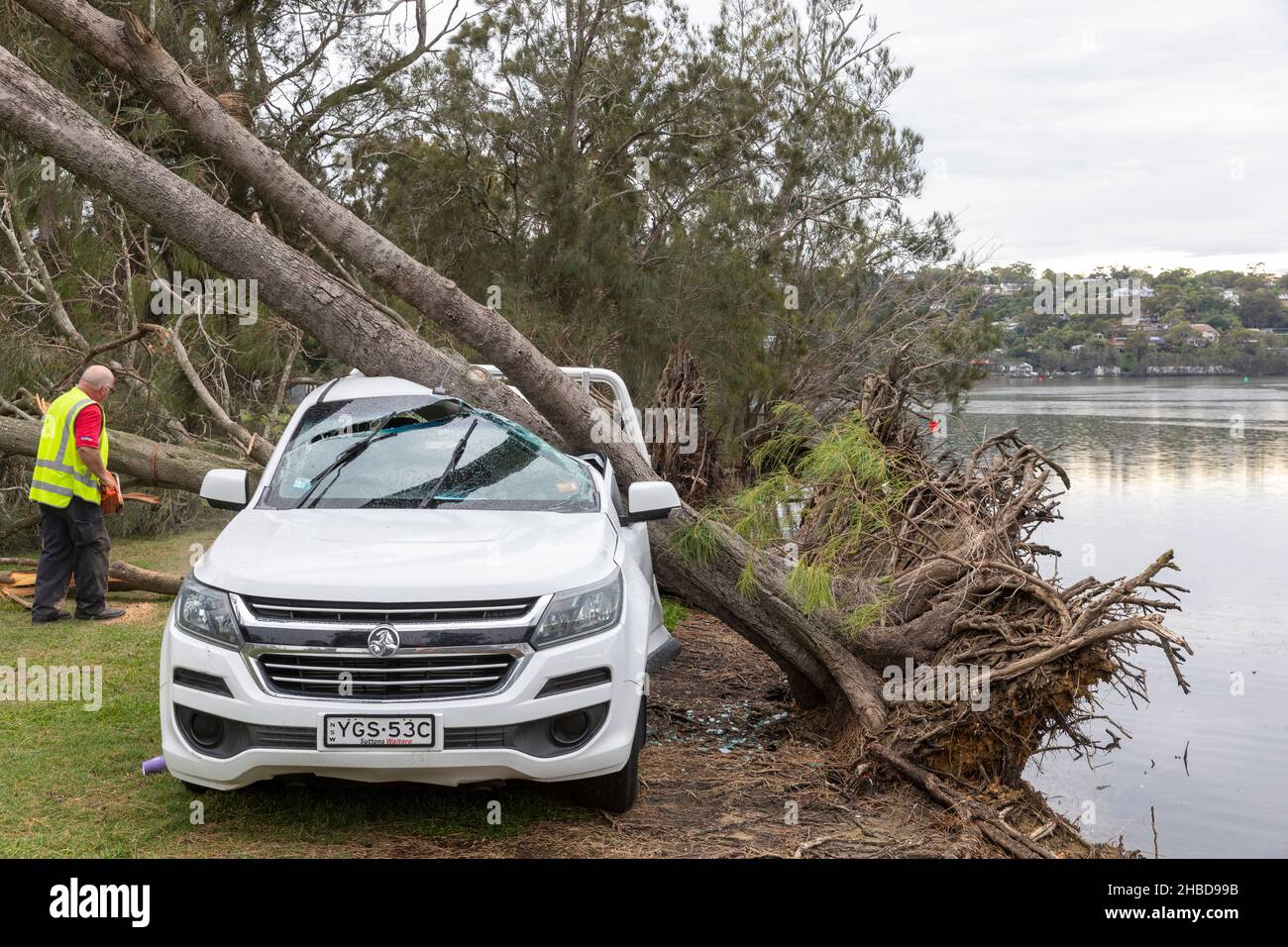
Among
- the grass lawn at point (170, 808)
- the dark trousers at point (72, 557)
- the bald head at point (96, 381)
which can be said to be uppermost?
the bald head at point (96, 381)

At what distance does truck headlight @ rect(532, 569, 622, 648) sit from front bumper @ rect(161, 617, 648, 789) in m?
0.04

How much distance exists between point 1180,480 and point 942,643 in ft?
73.9

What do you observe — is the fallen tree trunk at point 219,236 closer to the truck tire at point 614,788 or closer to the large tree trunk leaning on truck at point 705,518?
the large tree trunk leaning on truck at point 705,518

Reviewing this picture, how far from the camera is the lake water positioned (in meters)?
8.10

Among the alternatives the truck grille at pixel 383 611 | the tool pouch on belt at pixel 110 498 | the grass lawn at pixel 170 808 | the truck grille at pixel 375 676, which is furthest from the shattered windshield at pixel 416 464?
the tool pouch on belt at pixel 110 498

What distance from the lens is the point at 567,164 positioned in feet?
52.9

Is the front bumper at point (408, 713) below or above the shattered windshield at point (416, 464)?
below

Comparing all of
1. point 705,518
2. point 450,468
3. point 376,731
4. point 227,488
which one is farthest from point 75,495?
point 376,731

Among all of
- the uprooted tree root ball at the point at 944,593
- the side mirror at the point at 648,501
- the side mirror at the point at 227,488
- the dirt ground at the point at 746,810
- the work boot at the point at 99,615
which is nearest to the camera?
the dirt ground at the point at 746,810

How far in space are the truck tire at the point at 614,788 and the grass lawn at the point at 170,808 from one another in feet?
0.42

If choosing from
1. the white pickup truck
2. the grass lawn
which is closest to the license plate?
the white pickup truck

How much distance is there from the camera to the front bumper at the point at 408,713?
4406 mm
